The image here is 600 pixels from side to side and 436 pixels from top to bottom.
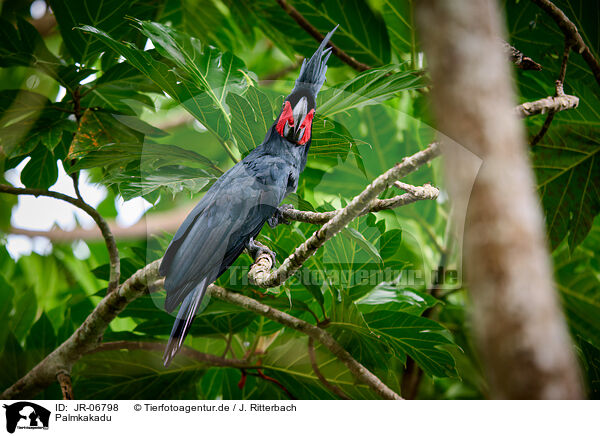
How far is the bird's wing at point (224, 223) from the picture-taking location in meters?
0.60

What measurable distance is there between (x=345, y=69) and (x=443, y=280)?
0.41 metres

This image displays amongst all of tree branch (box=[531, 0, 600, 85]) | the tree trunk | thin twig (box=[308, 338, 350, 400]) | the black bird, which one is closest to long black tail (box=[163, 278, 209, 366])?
the black bird

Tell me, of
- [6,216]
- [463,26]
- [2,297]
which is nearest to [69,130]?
[6,216]

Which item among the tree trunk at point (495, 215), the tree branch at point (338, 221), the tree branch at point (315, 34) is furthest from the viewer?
the tree branch at point (315, 34)

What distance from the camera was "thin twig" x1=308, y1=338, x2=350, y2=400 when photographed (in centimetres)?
74

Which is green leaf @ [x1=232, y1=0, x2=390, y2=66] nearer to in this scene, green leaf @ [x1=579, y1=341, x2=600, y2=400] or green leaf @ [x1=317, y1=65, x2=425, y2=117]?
green leaf @ [x1=317, y1=65, x2=425, y2=117]

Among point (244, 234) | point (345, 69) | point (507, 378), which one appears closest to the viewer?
point (507, 378)

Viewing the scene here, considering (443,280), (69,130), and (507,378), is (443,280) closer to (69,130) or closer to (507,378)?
(507,378)

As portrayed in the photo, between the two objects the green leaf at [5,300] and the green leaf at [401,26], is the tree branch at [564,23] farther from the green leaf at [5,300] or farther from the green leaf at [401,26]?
the green leaf at [5,300]

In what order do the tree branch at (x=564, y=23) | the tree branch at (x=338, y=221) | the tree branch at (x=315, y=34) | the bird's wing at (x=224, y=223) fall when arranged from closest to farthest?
the tree branch at (x=338, y=221) → the bird's wing at (x=224, y=223) → the tree branch at (x=564, y=23) → the tree branch at (x=315, y=34)

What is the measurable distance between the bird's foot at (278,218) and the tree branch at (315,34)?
31 cm

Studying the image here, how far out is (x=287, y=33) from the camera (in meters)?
0.91
